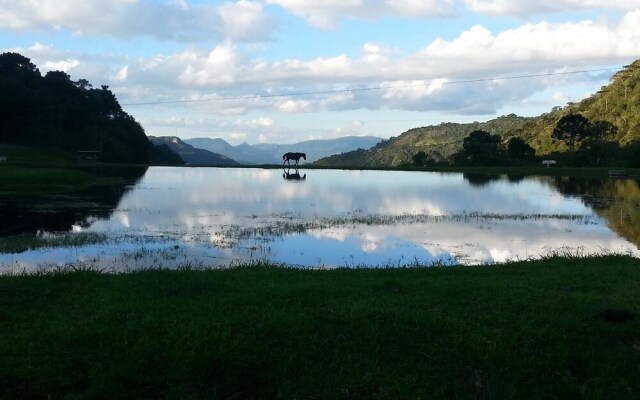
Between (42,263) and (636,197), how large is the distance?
43.9 meters

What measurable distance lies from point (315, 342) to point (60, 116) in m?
124

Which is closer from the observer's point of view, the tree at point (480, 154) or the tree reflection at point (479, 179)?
the tree reflection at point (479, 179)

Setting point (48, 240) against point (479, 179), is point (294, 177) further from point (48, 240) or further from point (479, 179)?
point (48, 240)

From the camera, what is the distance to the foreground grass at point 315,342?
26.7 feet

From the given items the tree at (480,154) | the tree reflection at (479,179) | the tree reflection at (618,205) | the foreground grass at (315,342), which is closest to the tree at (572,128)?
the tree at (480,154)

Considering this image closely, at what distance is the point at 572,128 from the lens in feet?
370

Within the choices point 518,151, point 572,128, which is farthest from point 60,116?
point 572,128

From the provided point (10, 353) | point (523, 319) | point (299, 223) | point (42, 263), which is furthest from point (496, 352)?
point (299, 223)

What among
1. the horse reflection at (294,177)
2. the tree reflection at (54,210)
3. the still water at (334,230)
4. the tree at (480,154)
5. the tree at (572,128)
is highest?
the tree at (572,128)

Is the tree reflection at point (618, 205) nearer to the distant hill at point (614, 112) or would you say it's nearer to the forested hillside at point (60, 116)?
the distant hill at point (614, 112)

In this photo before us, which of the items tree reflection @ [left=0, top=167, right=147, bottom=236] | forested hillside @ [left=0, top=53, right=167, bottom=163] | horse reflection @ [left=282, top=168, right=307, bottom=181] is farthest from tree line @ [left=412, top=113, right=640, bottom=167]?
tree reflection @ [left=0, top=167, right=147, bottom=236]

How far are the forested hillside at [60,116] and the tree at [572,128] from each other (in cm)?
9122

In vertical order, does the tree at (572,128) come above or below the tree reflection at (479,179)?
above

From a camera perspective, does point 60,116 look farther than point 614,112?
No
